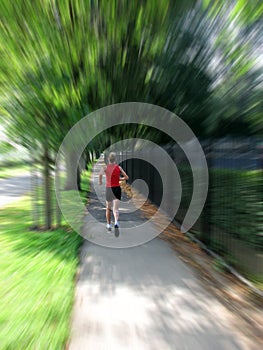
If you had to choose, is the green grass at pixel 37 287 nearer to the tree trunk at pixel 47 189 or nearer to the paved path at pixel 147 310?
the paved path at pixel 147 310

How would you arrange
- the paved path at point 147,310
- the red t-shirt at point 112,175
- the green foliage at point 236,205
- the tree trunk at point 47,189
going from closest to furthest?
the paved path at point 147,310
the green foliage at point 236,205
the red t-shirt at point 112,175
the tree trunk at point 47,189

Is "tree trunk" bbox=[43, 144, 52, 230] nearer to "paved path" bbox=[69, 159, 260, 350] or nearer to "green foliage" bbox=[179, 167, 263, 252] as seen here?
"paved path" bbox=[69, 159, 260, 350]

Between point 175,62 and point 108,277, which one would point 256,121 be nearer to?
point 175,62

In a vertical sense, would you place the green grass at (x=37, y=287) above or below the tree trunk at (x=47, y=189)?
below

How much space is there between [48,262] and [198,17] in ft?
15.5

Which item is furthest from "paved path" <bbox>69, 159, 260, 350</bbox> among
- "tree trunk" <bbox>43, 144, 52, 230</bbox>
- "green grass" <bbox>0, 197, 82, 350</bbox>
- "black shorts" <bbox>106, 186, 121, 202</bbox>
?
"tree trunk" <bbox>43, 144, 52, 230</bbox>

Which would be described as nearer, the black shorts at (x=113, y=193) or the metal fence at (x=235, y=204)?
the metal fence at (x=235, y=204)

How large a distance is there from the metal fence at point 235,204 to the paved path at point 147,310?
0.75 m

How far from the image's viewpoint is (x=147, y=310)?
9.71 ft

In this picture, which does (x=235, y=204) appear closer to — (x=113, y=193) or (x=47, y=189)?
(x=113, y=193)

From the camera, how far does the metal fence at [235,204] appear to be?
3.38 m

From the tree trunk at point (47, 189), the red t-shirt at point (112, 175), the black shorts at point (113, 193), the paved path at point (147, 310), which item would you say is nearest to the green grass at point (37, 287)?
the paved path at point (147, 310)

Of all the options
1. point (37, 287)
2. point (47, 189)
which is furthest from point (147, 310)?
point (47, 189)

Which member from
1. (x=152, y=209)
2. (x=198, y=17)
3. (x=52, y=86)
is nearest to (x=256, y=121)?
(x=198, y=17)
